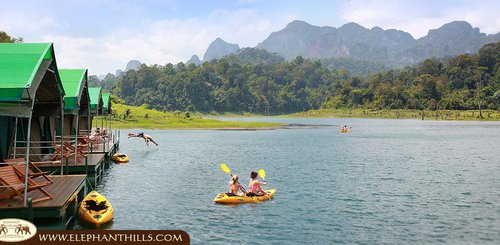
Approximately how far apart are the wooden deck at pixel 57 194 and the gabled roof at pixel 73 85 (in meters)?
6.37

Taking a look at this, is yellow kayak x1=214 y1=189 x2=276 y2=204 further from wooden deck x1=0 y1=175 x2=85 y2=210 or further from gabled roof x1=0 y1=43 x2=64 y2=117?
gabled roof x1=0 y1=43 x2=64 y2=117

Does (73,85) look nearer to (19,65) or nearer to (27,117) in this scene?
(19,65)

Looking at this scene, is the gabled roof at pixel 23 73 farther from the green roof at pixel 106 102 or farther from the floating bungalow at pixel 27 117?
the green roof at pixel 106 102

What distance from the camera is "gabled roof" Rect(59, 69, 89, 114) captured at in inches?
1012

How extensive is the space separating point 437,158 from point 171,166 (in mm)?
25591

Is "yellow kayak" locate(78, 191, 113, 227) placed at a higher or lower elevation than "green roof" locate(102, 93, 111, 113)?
lower

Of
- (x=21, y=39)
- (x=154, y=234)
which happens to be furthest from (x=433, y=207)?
(x=21, y=39)

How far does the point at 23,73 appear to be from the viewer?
1449 cm

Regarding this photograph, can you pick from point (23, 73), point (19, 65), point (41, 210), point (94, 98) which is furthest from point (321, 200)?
point (94, 98)

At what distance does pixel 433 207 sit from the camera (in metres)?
22.1

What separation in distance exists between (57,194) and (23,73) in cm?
481

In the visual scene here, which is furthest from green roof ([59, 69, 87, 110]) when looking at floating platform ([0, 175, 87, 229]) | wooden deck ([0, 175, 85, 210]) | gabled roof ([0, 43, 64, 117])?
floating platform ([0, 175, 87, 229])

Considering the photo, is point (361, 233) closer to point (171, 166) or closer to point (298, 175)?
point (298, 175)

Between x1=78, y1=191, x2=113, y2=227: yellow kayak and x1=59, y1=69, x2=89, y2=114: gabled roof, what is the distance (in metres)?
8.93
